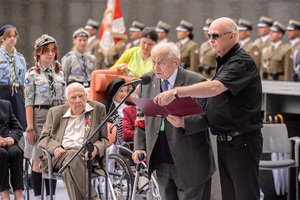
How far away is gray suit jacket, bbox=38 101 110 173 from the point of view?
13.3 ft

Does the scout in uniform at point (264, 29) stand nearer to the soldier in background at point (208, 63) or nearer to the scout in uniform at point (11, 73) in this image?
the soldier in background at point (208, 63)

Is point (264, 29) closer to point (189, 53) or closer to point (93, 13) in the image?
point (189, 53)

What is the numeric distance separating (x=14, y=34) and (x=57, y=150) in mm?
1977

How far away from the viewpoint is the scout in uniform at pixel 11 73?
549cm

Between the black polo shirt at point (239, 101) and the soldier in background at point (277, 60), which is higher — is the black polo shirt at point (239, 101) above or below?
above

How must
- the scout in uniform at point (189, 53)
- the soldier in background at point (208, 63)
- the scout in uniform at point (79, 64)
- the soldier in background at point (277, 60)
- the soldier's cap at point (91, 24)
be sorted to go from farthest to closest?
1. the soldier's cap at point (91, 24)
2. the scout in uniform at point (189, 53)
3. the soldier in background at point (208, 63)
4. the soldier in background at point (277, 60)
5. the scout in uniform at point (79, 64)

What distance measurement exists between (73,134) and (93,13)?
9.10m

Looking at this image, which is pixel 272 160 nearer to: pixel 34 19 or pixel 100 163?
pixel 100 163

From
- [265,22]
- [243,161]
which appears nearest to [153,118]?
[243,161]

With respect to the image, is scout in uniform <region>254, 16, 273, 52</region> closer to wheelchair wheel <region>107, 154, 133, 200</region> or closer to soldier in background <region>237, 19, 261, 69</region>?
soldier in background <region>237, 19, 261, 69</region>

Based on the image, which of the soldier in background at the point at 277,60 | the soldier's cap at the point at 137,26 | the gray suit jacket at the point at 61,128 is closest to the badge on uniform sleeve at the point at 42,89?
the gray suit jacket at the point at 61,128

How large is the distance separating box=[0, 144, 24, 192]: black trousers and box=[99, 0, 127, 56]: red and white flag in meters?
6.07

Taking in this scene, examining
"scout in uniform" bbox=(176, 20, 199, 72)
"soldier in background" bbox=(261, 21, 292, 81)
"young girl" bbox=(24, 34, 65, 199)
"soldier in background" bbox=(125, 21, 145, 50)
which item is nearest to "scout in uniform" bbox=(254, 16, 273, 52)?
"soldier in background" bbox=(261, 21, 292, 81)

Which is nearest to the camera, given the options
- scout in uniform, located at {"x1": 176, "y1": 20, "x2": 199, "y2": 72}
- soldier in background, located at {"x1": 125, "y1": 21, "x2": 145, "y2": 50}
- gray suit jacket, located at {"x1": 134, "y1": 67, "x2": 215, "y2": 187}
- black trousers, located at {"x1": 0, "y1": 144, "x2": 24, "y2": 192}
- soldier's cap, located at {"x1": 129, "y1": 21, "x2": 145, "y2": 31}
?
gray suit jacket, located at {"x1": 134, "y1": 67, "x2": 215, "y2": 187}
